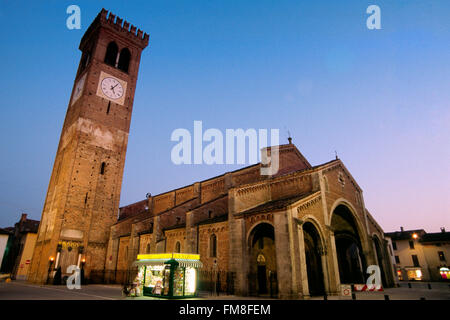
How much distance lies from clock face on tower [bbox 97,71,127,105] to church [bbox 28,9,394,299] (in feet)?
0.45

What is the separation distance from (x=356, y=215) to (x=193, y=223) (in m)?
15.1

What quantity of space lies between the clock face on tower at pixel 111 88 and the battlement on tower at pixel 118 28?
7.11m

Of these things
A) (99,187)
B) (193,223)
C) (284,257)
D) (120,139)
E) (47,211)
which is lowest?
(284,257)

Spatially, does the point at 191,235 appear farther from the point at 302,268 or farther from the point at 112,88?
the point at 112,88

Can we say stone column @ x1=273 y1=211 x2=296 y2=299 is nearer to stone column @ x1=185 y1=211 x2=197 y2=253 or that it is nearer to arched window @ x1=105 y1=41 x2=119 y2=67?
stone column @ x1=185 y1=211 x2=197 y2=253

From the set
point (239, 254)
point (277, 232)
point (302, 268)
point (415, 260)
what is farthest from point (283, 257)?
point (415, 260)

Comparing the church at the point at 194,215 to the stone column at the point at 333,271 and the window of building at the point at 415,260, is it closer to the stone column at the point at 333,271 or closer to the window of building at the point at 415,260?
the stone column at the point at 333,271

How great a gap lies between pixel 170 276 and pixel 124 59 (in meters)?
32.6

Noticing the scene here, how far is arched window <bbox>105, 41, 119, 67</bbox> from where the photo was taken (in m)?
36.1

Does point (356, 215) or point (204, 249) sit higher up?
point (356, 215)

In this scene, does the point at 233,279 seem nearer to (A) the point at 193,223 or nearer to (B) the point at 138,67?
→ (A) the point at 193,223

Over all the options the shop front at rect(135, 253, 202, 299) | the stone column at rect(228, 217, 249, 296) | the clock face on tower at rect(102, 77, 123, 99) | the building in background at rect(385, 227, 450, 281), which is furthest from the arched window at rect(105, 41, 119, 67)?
the building in background at rect(385, 227, 450, 281)

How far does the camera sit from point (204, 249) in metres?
21.6

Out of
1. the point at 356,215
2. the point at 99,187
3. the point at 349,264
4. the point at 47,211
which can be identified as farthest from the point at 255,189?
the point at 47,211
